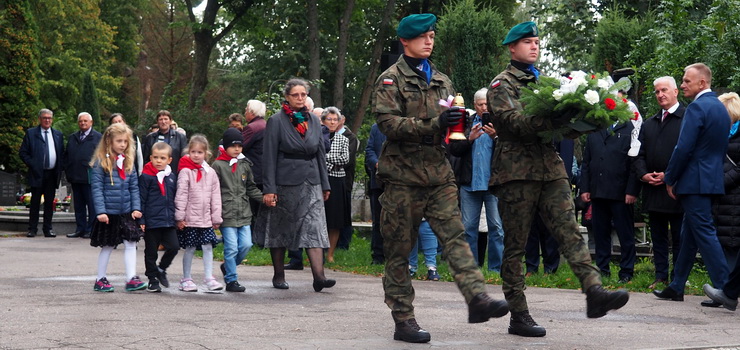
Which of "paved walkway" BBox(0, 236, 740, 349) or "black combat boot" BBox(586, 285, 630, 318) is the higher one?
"black combat boot" BBox(586, 285, 630, 318)

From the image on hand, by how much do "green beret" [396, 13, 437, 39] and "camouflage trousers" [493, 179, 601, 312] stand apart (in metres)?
1.22

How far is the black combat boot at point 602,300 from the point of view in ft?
21.3

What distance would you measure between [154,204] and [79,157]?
315 inches

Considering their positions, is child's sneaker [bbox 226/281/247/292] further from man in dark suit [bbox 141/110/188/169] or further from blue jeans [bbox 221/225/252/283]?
man in dark suit [bbox 141/110/188/169]

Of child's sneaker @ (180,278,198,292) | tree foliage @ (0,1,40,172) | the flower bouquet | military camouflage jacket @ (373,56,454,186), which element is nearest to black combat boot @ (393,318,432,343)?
military camouflage jacket @ (373,56,454,186)

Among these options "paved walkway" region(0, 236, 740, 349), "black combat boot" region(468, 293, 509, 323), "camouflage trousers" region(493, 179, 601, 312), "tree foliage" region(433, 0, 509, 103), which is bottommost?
"paved walkway" region(0, 236, 740, 349)

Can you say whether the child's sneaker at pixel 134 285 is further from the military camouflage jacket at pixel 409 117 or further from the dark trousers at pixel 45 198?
the dark trousers at pixel 45 198

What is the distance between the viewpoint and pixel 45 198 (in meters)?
18.2

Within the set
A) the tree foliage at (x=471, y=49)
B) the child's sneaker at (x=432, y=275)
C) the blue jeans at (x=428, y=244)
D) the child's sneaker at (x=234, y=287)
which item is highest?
the tree foliage at (x=471, y=49)

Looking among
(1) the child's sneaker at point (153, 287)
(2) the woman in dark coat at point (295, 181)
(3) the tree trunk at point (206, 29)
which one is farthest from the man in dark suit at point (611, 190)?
(3) the tree trunk at point (206, 29)

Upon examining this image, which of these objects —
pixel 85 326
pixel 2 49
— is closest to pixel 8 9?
pixel 2 49

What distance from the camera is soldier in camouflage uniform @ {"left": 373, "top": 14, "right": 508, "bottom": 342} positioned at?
267 inches

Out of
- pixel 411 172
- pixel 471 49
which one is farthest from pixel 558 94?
pixel 471 49

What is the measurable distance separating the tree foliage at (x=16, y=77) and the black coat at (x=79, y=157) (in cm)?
1887
